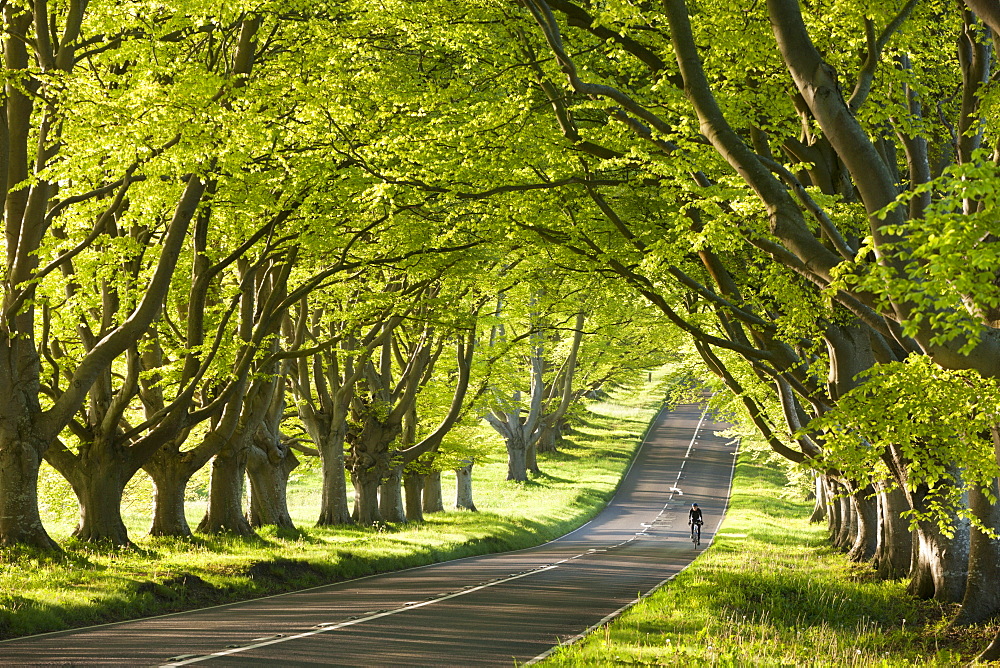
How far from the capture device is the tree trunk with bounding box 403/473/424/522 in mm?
32791

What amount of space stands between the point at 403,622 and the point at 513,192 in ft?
22.2

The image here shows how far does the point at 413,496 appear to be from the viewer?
109 ft

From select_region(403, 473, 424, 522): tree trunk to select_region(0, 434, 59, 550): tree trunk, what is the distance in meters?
18.2

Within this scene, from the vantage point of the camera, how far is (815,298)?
1404cm

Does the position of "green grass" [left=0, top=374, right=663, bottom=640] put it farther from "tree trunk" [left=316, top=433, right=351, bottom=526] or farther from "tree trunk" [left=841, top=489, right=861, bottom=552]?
"tree trunk" [left=841, top=489, right=861, bottom=552]

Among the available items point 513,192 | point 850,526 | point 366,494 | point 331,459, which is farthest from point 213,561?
point 850,526

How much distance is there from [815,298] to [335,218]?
7.95 metres

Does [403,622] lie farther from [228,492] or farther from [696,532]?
[696,532]

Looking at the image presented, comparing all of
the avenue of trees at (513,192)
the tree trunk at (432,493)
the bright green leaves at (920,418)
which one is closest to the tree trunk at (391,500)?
the tree trunk at (432,493)

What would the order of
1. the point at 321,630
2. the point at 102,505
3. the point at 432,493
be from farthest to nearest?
the point at 432,493 → the point at 102,505 → the point at 321,630

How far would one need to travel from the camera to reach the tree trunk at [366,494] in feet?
94.9

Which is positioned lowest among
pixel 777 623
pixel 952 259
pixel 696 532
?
pixel 696 532

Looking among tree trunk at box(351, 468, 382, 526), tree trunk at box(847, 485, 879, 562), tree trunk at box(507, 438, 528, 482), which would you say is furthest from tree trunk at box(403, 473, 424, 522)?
tree trunk at box(847, 485, 879, 562)

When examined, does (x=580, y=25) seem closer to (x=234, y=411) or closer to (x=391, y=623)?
(x=391, y=623)
